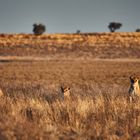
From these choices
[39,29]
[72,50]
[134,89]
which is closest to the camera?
[134,89]

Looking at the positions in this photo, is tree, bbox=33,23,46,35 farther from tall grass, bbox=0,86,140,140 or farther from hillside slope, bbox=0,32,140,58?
tall grass, bbox=0,86,140,140

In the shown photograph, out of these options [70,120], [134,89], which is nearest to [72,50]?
[134,89]

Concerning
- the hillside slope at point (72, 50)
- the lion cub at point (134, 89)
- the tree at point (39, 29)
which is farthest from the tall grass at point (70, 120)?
the tree at point (39, 29)

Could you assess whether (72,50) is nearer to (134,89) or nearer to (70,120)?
(134,89)

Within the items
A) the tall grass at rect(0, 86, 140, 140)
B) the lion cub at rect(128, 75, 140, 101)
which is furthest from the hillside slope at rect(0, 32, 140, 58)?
the tall grass at rect(0, 86, 140, 140)

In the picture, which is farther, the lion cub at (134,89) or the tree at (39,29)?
the tree at (39,29)

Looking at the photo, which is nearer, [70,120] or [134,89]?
[70,120]

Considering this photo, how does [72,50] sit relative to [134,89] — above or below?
below

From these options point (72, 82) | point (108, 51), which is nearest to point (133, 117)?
point (72, 82)

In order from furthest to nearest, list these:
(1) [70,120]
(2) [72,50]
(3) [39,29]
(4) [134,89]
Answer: (3) [39,29]
(2) [72,50]
(4) [134,89]
(1) [70,120]

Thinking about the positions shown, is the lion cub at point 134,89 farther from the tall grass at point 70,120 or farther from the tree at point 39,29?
the tree at point 39,29

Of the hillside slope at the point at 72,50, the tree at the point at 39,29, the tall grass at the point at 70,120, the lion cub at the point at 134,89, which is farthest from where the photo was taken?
the tree at the point at 39,29

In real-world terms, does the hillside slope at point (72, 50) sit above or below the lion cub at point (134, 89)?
below

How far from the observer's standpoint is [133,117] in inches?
442
